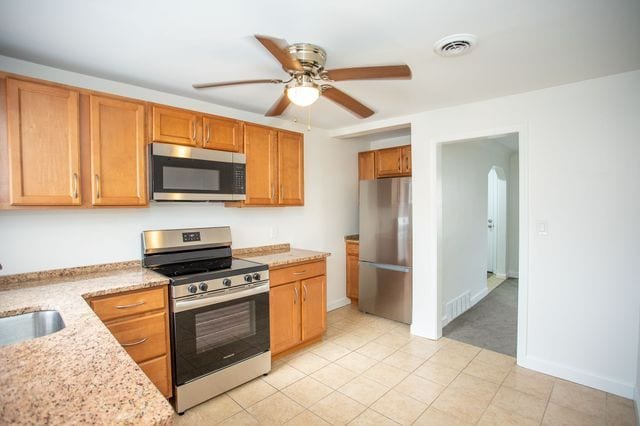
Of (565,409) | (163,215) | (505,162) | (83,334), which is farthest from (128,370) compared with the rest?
(505,162)

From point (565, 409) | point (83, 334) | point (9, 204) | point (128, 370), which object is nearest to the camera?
point (128, 370)

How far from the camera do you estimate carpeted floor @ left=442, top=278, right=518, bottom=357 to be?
330cm

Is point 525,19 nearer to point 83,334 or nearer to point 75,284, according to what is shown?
point 83,334

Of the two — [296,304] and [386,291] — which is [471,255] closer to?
[386,291]

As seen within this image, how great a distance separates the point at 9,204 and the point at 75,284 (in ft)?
1.95

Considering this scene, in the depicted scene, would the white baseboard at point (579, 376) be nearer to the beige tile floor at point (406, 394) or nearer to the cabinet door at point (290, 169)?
the beige tile floor at point (406, 394)

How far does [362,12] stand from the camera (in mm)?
1584

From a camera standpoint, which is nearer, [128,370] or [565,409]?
[128,370]

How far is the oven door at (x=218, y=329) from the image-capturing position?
2209 mm

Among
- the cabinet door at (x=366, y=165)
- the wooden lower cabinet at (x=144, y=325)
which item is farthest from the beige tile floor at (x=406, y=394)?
the cabinet door at (x=366, y=165)

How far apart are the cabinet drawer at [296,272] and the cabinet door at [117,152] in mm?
1218

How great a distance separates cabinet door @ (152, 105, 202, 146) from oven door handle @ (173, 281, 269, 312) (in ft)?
4.07

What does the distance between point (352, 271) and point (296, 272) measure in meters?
1.62

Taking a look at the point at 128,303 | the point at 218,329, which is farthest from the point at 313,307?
the point at 128,303
